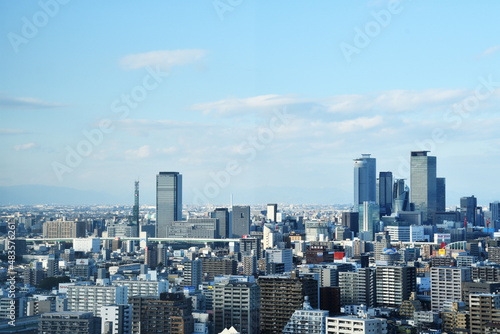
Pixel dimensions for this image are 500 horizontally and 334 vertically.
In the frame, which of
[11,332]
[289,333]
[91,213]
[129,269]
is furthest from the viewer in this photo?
[91,213]

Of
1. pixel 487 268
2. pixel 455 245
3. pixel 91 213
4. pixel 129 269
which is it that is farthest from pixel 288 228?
pixel 487 268

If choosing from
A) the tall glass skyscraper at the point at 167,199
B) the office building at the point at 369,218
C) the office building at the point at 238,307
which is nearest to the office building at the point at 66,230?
the tall glass skyscraper at the point at 167,199

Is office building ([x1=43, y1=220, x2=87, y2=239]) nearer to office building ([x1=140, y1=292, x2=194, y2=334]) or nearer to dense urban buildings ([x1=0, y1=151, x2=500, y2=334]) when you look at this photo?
dense urban buildings ([x1=0, y1=151, x2=500, y2=334])

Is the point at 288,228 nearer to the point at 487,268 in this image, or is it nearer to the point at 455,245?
the point at 455,245

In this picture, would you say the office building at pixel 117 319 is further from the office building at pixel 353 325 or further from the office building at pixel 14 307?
the office building at pixel 353 325

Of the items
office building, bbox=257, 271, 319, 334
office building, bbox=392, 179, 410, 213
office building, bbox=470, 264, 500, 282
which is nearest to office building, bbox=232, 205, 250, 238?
office building, bbox=392, 179, 410, 213
